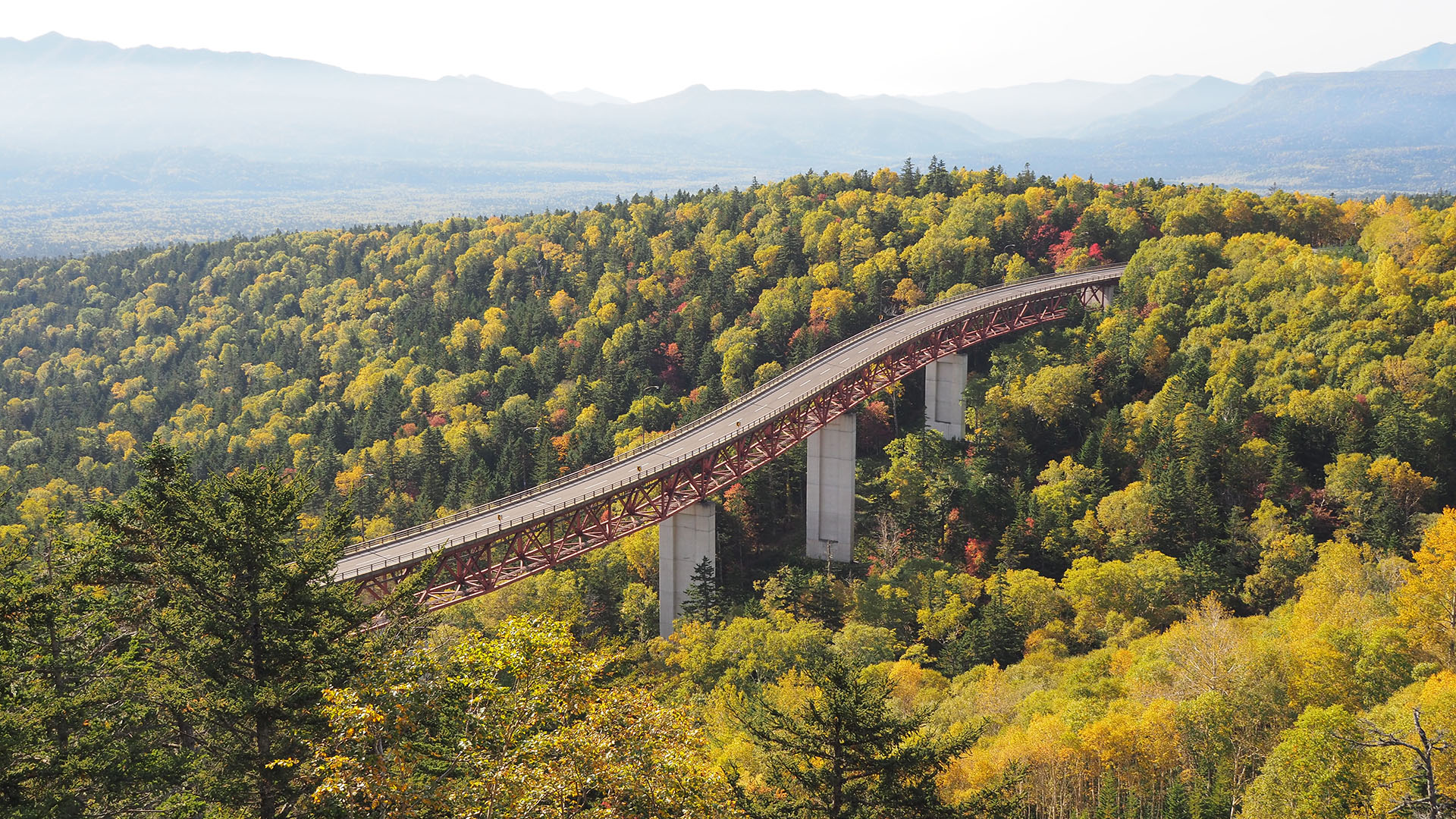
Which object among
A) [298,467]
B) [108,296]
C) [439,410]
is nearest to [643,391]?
[439,410]

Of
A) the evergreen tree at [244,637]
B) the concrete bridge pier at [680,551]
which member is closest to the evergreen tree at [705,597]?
the concrete bridge pier at [680,551]

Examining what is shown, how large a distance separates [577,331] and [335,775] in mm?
108306

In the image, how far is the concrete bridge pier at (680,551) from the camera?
7269 centimetres

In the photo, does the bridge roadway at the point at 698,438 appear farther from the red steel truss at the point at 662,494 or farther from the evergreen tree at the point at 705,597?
the evergreen tree at the point at 705,597

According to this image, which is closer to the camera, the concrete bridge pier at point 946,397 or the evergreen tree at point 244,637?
the evergreen tree at point 244,637

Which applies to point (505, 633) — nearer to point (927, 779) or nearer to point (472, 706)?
point (472, 706)

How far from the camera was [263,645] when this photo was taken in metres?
24.5

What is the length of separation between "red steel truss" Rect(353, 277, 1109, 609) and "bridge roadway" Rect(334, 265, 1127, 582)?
1.68ft

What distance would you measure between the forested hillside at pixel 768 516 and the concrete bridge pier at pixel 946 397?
1786 millimetres

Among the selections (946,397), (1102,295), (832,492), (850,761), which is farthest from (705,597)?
(1102,295)

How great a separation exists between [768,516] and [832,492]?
7.02 meters

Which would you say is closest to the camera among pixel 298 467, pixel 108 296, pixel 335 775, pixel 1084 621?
pixel 335 775

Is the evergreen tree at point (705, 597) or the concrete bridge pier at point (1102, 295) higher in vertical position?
the concrete bridge pier at point (1102, 295)

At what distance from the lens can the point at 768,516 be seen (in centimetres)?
8725
